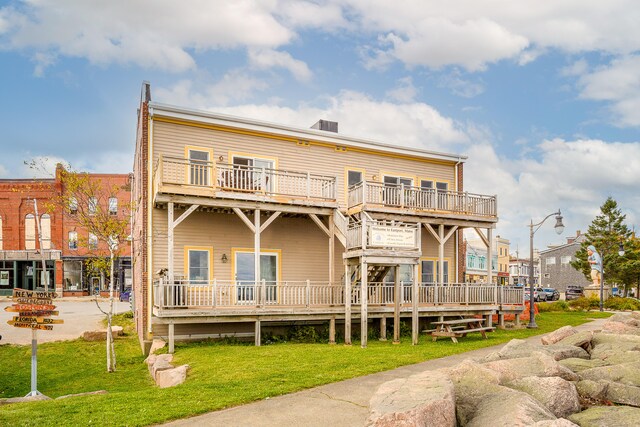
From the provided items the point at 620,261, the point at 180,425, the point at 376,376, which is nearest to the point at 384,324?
the point at 376,376

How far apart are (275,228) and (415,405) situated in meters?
15.8

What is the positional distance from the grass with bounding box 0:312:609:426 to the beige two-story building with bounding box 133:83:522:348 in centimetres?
144

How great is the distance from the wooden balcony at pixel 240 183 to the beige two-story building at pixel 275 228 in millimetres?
60

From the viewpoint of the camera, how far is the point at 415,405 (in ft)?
20.7

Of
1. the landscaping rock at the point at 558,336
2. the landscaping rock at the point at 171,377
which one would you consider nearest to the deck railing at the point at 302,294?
the landscaping rock at the point at 171,377

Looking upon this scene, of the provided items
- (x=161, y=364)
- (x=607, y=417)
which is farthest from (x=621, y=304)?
(x=607, y=417)

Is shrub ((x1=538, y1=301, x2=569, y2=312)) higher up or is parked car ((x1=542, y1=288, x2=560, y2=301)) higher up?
shrub ((x1=538, y1=301, x2=569, y2=312))

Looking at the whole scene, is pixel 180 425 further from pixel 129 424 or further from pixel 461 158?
pixel 461 158

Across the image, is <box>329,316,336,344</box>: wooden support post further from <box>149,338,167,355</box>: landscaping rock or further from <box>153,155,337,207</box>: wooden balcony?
<box>149,338,167,355</box>: landscaping rock

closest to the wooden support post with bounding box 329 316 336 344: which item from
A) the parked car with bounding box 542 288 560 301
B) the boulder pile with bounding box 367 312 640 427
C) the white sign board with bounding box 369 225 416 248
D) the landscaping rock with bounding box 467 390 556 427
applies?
the white sign board with bounding box 369 225 416 248

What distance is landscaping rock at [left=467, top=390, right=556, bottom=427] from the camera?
6359 mm

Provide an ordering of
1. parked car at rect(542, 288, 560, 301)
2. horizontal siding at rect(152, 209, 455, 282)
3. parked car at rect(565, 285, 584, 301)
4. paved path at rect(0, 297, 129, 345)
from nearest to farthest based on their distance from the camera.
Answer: horizontal siding at rect(152, 209, 455, 282) → paved path at rect(0, 297, 129, 345) → parked car at rect(565, 285, 584, 301) → parked car at rect(542, 288, 560, 301)

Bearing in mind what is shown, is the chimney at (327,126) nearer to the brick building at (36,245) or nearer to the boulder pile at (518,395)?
the boulder pile at (518,395)

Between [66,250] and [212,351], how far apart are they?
38552 mm
